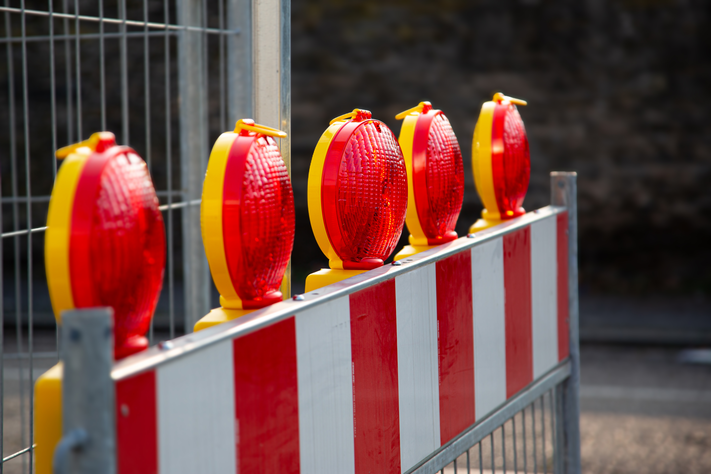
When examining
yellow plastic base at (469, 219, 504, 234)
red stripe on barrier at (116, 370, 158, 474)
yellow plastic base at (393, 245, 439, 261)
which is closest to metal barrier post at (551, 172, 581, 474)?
yellow plastic base at (469, 219, 504, 234)

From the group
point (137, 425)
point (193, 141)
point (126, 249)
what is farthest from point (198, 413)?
point (193, 141)

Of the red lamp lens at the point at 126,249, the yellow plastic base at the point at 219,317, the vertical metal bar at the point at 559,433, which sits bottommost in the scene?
the vertical metal bar at the point at 559,433

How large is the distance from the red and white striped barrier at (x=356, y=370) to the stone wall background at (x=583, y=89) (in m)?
7.14

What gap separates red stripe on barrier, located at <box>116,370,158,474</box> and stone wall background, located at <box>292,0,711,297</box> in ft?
26.7

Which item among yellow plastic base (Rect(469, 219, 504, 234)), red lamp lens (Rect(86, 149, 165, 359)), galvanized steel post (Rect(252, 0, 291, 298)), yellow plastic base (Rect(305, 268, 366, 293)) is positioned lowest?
yellow plastic base (Rect(305, 268, 366, 293))

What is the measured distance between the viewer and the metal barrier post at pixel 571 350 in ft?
6.97

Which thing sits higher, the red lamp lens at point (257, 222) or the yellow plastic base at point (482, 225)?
the red lamp lens at point (257, 222)

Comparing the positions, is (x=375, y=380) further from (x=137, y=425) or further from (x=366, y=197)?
(x=137, y=425)

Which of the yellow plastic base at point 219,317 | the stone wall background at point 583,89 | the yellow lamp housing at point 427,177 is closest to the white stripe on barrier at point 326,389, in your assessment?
the yellow plastic base at point 219,317

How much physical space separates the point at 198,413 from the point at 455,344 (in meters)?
0.70

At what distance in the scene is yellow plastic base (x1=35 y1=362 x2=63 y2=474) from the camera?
2.87 feet

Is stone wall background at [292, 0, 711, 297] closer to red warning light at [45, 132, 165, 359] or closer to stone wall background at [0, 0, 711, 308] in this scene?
stone wall background at [0, 0, 711, 308]

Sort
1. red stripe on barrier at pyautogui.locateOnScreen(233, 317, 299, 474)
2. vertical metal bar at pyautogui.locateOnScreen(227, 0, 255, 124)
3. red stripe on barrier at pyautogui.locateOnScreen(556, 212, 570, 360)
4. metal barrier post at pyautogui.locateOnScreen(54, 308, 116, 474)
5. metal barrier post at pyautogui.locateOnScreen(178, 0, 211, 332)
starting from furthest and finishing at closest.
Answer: metal barrier post at pyautogui.locateOnScreen(178, 0, 211, 332) < vertical metal bar at pyautogui.locateOnScreen(227, 0, 255, 124) < red stripe on barrier at pyautogui.locateOnScreen(556, 212, 570, 360) < red stripe on barrier at pyautogui.locateOnScreen(233, 317, 299, 474) < metal barrier post at pyautogui.locateOnScreen(54, 308, 116, 474)

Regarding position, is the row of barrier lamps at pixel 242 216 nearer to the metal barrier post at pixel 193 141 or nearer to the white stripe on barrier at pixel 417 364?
the white stripe on barrier at pixel 417 364
